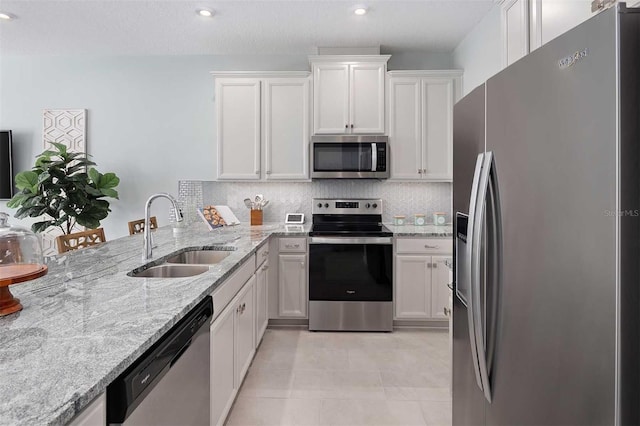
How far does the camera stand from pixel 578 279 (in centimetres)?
82

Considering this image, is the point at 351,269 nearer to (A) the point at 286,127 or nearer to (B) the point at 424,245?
(B) the point at 424,245

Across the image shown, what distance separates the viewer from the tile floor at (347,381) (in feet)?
6.87

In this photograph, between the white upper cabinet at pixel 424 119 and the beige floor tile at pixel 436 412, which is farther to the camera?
the white upper cabinet at pixel 424 119

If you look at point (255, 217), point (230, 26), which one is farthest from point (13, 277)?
point (230, 26)

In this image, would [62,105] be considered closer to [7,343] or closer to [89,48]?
[89,48]

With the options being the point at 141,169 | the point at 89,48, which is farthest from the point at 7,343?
the point at 89,48

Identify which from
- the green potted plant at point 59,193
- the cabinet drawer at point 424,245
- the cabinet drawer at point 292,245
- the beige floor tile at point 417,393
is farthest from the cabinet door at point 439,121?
→ the green potted plant at point 59,193

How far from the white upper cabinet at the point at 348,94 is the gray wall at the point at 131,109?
1135 millimetres

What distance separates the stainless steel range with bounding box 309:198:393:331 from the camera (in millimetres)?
3312

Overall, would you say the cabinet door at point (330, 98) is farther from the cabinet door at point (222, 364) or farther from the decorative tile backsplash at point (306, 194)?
the cabinet door at point (222, 364)

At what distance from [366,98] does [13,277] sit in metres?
3.13

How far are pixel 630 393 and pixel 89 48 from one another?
479 cm

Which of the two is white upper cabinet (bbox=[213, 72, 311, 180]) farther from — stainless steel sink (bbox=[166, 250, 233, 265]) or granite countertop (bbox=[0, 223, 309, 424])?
granite countertop (bbox=[0, 223, 309, 424])

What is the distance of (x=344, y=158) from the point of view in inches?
140
